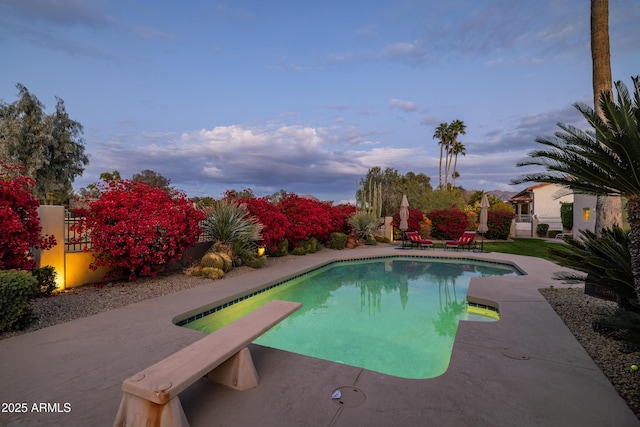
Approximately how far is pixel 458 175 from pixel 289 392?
46.5 metres

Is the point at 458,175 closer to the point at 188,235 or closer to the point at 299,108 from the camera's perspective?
the point at 299,108

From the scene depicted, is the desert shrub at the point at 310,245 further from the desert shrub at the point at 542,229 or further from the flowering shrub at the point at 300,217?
the desert shrub at the point at 542,229

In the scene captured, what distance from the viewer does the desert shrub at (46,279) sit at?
5785mm

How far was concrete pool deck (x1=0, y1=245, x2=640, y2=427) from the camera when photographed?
2.43 metres

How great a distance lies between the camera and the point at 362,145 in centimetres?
2234

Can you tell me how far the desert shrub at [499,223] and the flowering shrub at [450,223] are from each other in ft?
7.02

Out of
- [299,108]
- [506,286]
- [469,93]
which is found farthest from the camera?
[299,108]

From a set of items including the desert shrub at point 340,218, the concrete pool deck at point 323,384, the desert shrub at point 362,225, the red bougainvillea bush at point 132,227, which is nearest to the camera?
the concrete pool deck at point 323,384

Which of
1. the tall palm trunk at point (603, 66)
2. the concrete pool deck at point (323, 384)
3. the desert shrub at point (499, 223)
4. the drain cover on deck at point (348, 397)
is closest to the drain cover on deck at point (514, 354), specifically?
the concrete pool deck at point (323, 384)

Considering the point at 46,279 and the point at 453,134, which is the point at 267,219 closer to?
the point at 46,279

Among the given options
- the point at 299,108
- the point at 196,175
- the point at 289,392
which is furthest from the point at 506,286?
the point at 196,175

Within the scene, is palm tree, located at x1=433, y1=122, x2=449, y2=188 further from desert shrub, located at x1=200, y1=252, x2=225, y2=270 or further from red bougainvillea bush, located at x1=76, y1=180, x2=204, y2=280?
red bougainvillea bush, located at x1=76, y1=180, x2=204, y2=280

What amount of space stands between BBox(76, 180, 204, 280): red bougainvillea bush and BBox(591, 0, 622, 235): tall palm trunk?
8932 mm

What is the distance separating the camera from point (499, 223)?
19078mm
